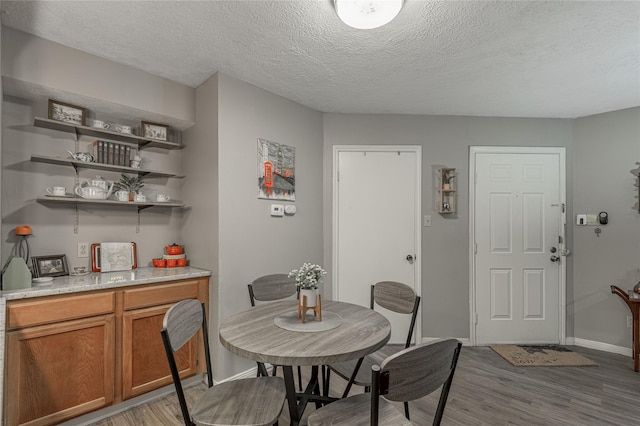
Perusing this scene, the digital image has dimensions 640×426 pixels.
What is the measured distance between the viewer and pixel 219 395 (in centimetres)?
155

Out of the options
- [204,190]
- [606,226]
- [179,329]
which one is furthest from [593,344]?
[204,190]

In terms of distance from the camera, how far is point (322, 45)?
219 cm

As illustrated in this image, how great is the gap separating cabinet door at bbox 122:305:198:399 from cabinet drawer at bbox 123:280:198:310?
0.05 meters

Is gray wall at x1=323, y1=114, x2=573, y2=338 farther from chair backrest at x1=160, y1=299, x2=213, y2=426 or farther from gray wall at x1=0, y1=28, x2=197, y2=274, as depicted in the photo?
chair backrest at x1=160, y1=299, x2=213, y2=426

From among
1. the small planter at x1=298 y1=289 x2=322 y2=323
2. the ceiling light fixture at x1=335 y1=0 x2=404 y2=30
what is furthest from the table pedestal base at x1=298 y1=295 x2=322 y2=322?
the ceiling light fixture at x1=335 y1=0 x2=404 y2=30

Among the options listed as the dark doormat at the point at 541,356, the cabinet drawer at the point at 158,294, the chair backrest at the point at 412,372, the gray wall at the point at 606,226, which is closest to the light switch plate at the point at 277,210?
the cabinet drawer at the point at 158,294

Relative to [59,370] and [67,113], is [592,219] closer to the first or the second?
[59,370]

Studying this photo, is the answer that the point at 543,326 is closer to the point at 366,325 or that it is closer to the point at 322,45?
the point at 366,325

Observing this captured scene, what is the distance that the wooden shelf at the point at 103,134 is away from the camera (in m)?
2.26

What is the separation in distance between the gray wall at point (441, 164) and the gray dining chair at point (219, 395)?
1948mm

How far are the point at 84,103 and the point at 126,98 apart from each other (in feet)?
0.96

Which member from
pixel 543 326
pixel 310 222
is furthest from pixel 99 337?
pixel 543 326

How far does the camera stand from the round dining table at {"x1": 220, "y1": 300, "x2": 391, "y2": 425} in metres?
1.28

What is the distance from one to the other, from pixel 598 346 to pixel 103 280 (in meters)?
4.69
